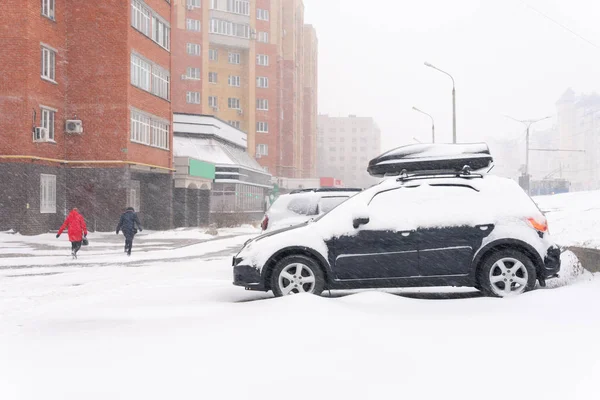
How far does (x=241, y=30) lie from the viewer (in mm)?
74312

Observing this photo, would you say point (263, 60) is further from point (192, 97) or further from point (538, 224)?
point (538, 224)

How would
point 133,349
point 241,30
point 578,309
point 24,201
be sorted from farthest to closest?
point 241,30
point 24,201
point 578,309
point 133,349

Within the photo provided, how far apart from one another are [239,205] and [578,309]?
46.7 m

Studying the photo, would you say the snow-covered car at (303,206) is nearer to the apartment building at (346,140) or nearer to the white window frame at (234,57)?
the white window frame at (234,57)

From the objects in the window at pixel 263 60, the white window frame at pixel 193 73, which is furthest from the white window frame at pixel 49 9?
the window at pixel 263 60

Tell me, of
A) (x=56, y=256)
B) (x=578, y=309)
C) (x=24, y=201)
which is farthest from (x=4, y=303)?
(x=24, y=201)

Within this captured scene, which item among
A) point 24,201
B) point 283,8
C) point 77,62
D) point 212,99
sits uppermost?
point 283,8

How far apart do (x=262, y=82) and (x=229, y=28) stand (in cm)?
759

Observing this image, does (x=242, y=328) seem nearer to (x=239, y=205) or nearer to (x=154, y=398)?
(x=154, y=398)

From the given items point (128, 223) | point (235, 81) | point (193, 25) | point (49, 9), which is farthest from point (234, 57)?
point (128, 223)

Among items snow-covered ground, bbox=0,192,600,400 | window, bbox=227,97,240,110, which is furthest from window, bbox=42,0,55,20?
window, bbox=227,97,240,110

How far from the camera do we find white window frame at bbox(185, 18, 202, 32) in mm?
72000

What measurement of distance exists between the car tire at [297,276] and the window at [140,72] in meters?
25.7

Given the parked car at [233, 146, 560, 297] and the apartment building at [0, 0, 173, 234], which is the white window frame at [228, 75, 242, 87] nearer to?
the apartment building at [0, 0, 173, 234]
